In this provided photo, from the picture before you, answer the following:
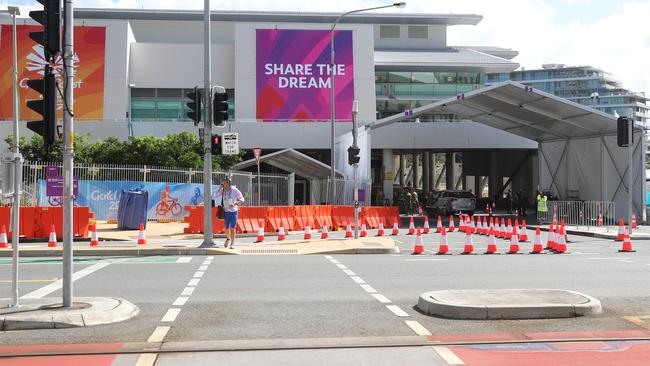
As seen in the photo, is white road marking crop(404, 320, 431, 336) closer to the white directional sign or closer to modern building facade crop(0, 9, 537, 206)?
the white directional sign

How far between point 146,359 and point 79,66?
4551 cm

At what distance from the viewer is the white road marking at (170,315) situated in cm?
892

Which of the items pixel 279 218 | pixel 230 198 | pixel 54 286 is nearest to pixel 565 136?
pixel 279 218

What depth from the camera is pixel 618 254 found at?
1866 centimetres

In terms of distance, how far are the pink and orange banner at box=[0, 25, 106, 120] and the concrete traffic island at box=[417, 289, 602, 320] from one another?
42.7 metres

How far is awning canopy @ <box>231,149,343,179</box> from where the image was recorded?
3547 cm

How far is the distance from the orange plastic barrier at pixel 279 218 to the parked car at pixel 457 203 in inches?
670

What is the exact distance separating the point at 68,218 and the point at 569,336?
6139 mm

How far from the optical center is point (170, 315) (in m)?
9.20

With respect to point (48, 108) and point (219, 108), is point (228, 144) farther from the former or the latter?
point (48, 108)

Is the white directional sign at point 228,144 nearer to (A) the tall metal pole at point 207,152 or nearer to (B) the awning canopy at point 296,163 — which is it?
(A) the tall metal pole at point 207,152

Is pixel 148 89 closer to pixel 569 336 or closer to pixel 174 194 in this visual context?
pixel 174 194

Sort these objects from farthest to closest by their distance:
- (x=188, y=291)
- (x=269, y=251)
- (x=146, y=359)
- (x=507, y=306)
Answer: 1. (x=269, y=251)
2. (x=188, y=291)
3. (x=507, y=306)
4. (x=146, y=359)

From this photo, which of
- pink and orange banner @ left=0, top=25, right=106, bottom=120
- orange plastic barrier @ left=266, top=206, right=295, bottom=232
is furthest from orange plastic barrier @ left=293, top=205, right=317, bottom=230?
pink and orange banner @ left=0, top=25, right=106, bottom=120
